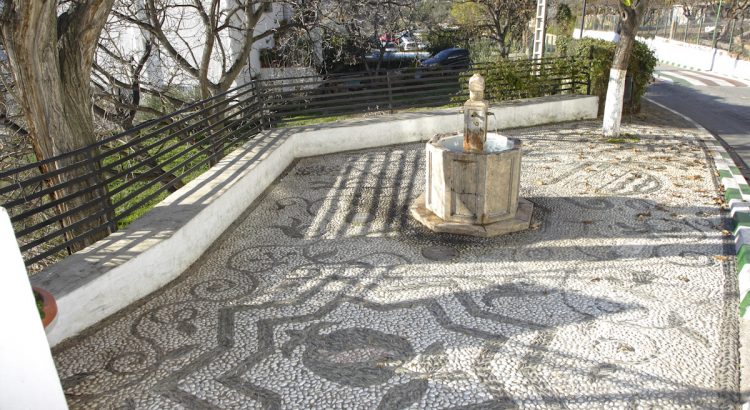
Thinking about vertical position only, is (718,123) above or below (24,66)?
below

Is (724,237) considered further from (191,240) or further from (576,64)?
(576,64)

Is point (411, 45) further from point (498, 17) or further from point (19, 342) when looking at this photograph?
Result: point (19, 342)

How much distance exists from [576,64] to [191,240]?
1021cm

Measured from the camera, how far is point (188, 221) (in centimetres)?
537

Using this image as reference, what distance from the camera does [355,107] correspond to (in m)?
10.6

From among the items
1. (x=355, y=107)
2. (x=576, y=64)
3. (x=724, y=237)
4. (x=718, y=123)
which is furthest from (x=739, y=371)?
(x=718, y=123)

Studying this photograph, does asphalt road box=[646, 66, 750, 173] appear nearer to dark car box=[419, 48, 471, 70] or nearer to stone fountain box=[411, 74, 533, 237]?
stone fountain box=[411, 74, 533, 237]

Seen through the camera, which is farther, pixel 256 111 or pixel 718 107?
pixel 718 107

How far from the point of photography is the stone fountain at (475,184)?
608 centimetres

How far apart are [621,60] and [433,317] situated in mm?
7902

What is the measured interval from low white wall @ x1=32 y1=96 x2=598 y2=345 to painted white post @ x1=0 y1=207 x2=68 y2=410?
1311 mm

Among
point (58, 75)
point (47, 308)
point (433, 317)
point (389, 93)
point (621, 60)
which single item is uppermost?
point (58, 75)

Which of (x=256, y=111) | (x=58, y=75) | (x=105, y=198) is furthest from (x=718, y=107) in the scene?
(x=58, y=75)

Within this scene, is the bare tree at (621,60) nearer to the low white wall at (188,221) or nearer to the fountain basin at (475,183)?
the low white wall at (188,221)
